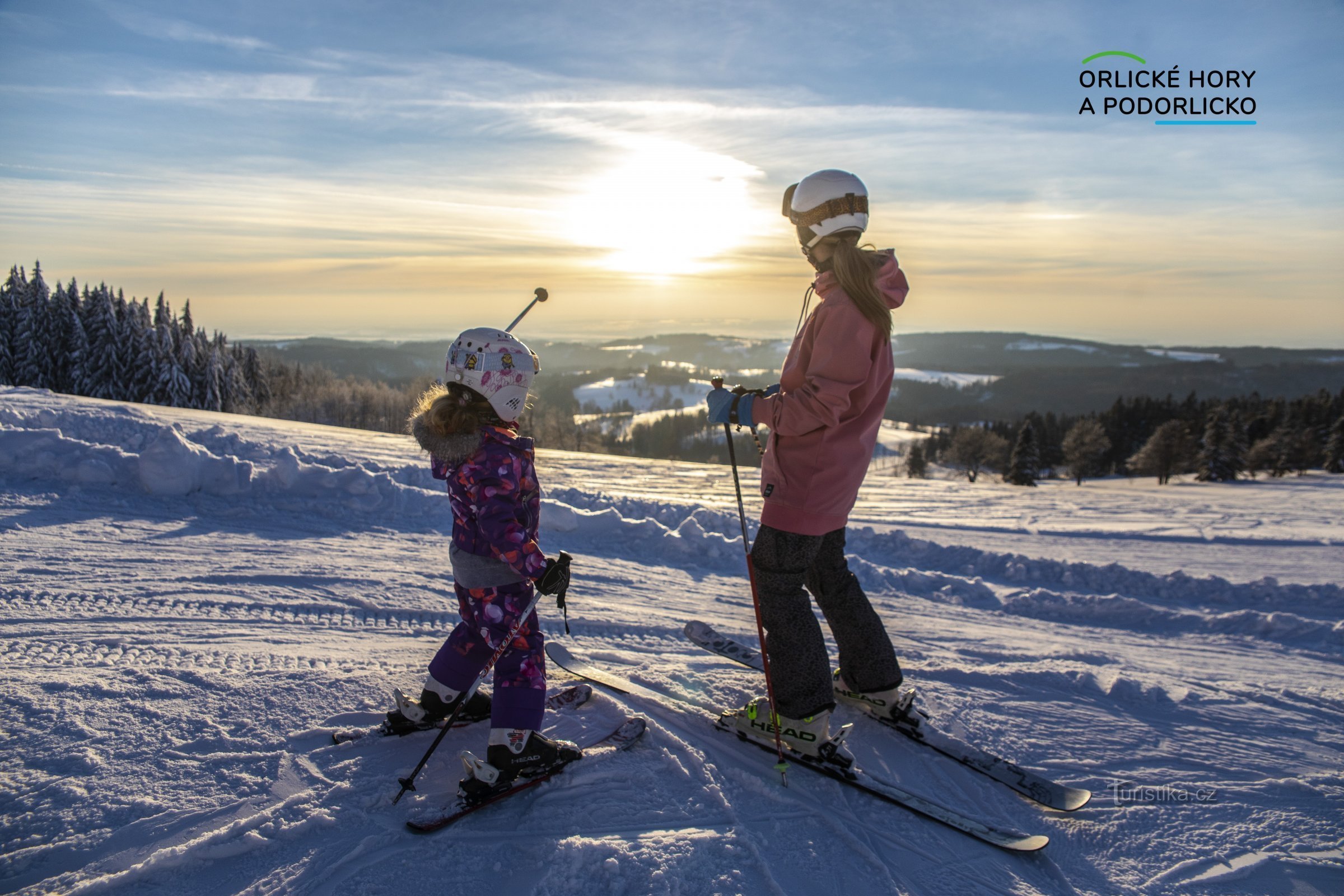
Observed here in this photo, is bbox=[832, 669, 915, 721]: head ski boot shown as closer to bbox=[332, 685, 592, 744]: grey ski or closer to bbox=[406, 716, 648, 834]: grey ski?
bbox=[406, 716, 648, 834]: grey ski

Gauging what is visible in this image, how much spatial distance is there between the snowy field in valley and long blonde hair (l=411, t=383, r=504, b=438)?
4.91 feet

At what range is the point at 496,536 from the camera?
262 cm

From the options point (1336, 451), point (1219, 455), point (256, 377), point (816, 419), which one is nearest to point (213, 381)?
point (256, 377)

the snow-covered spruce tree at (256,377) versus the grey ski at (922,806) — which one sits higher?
the snow-covered spruce tree at (256,377)

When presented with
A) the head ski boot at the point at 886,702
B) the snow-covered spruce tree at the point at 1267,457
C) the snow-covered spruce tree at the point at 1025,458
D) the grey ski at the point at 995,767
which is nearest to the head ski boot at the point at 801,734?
the head ski boot at the point at 886,702

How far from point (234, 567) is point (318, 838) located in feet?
12.6

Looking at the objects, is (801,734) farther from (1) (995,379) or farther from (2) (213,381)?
(1) (995,379)

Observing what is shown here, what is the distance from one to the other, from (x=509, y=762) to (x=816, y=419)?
1.89 metres

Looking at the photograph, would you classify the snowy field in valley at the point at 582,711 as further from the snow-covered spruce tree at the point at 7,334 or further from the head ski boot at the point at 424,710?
the snow-covered spruce tree at the point at 7,334

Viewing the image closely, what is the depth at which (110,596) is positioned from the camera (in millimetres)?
4559

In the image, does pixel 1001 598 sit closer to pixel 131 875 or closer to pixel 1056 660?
pixel 1056 660

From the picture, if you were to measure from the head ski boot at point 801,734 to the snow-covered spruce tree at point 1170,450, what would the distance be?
54.5m

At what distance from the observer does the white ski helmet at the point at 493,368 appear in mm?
2836

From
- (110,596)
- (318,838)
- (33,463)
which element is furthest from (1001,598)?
(33,463)
